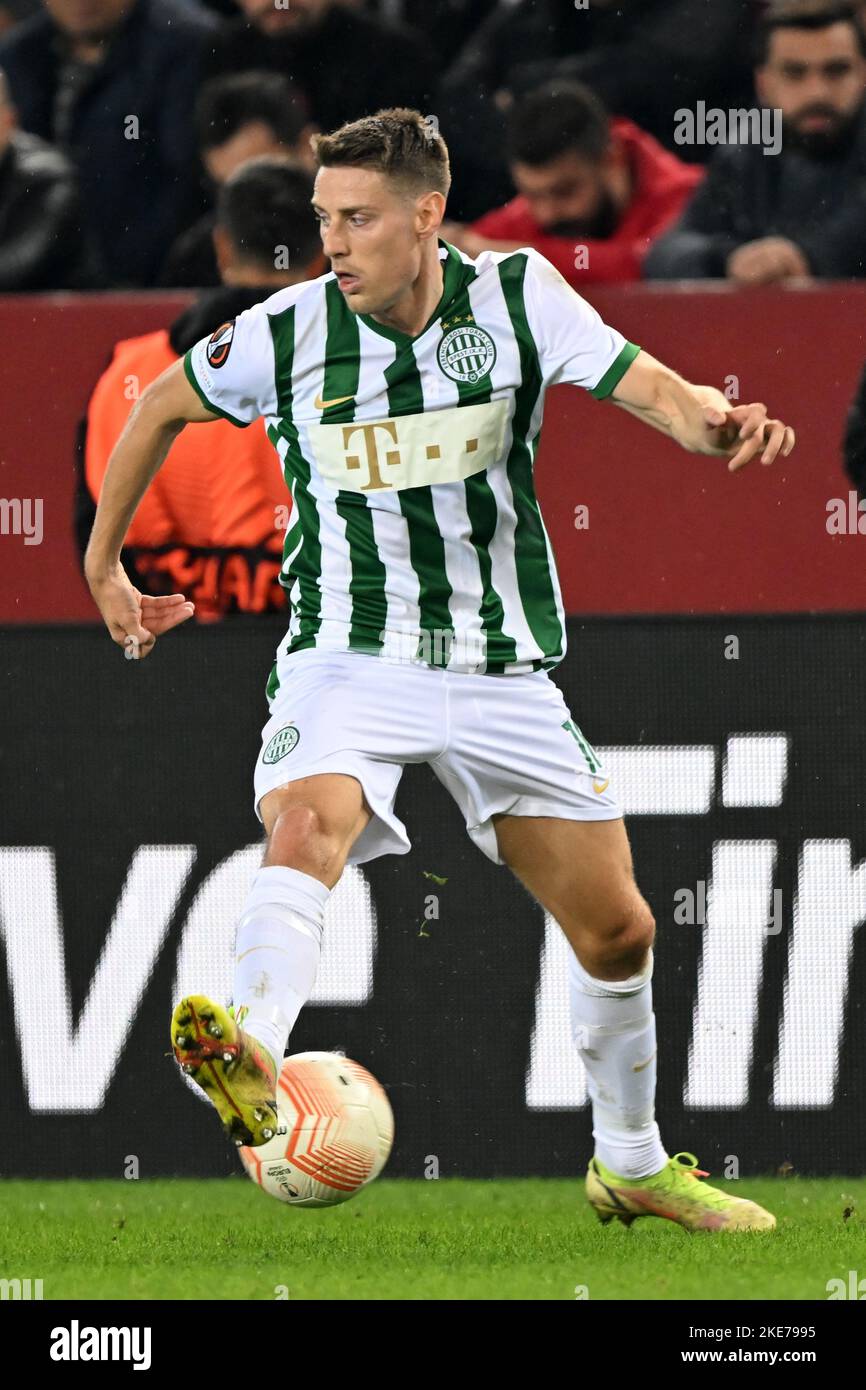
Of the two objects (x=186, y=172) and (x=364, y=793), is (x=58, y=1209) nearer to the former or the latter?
(x=364, y=793)

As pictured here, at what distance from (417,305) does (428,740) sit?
0.86 meters

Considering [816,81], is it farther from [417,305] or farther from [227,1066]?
[227,1066]

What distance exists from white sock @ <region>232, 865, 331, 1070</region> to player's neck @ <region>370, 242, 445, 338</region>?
1139mm

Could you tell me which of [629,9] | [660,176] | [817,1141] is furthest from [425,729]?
[629,9]

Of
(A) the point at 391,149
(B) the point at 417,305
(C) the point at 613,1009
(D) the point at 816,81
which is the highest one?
(D) the point at 816,81

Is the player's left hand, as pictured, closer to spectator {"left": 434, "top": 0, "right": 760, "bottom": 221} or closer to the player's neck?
the player's neck

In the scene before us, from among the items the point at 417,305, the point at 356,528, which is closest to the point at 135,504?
the point at 356,528

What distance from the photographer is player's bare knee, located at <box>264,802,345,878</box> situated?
4.04 meters

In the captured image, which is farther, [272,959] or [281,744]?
[281,744]

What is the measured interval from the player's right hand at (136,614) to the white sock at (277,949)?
0.66 m

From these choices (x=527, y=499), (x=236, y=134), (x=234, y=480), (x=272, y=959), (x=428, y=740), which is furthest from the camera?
(x=236, y=134)

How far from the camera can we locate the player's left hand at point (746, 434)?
4.04 meters

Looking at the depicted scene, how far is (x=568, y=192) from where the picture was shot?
7.12 metres

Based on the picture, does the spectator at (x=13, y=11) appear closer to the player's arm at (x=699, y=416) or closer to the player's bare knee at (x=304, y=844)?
the player's arm at (x=699, y=416)
